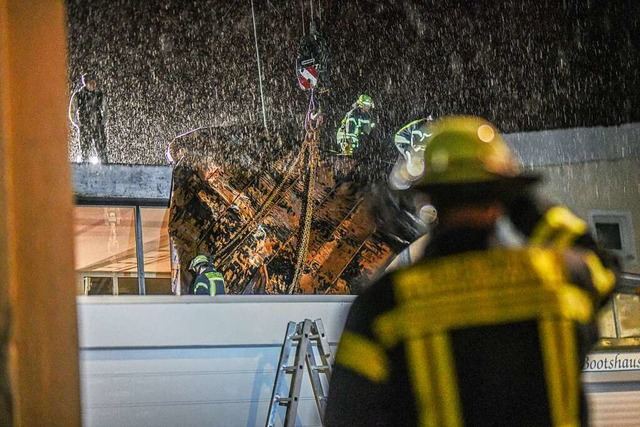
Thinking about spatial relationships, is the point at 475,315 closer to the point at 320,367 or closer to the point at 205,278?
the point at 320,367

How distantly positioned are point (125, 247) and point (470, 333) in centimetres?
602

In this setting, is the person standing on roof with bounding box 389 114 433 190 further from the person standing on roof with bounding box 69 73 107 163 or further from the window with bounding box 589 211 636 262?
the person standing on roof with bounding box 69 73 107 163

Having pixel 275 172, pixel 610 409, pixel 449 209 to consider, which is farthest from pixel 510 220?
pixel 275 172

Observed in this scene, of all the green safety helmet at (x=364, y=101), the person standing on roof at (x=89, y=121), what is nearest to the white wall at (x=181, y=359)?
the person standing on roof at (x=89, y=121)

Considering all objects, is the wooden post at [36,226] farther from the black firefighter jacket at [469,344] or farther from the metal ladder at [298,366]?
the metal ladder at [298,366]

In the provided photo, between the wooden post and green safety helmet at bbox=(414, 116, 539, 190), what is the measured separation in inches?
38.0

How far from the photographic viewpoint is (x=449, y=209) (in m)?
2.11

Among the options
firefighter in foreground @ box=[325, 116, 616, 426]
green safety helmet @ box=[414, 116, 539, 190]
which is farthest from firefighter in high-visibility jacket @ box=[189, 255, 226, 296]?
firefighter in foreground @ box=[325, 116, 616, 426]

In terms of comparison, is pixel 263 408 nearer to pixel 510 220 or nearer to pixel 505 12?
pixel 510 220

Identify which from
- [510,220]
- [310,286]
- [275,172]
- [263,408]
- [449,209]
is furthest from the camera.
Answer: [275,172]

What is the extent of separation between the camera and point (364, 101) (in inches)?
346

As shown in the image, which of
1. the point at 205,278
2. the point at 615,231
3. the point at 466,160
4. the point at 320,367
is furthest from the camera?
the point at 615,231

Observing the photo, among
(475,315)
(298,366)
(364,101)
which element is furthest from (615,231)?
(475,315)

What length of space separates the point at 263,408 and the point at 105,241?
292 cm
